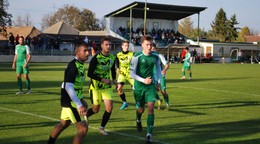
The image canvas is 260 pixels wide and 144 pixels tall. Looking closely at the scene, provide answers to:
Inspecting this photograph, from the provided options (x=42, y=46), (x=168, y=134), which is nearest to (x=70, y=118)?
(x=168, y=134)

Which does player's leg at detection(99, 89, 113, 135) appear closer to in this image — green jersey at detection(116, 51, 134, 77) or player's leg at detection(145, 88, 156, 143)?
player's leg at detection(145, 88, 156, 143)

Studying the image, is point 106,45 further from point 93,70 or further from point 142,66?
point 142,66

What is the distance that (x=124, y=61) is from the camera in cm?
1362

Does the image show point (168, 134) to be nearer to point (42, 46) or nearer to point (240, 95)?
point (240, 95)

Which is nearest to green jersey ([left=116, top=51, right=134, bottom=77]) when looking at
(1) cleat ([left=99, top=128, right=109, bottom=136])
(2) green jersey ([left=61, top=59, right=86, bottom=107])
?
(1) cleat ([left=99, top=128, right=109, bottom=136])

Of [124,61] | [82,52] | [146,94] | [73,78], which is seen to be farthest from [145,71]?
[124,61]

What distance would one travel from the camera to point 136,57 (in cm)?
908

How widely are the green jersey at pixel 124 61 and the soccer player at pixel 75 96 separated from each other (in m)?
6.43

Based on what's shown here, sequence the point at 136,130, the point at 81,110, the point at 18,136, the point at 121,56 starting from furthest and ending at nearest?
the point at 121,56
the point at 136,130
the point at 18,136
the point at 81,110

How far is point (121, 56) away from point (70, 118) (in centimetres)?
694

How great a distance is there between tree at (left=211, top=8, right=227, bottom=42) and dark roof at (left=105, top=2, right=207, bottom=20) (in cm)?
3941

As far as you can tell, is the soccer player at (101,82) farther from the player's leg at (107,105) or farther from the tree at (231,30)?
the tree at (231,30)

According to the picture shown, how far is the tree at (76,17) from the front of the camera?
110 m

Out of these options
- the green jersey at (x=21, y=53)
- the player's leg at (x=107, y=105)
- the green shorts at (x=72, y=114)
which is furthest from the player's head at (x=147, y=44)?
the green jersey at (x=21, y=53)
